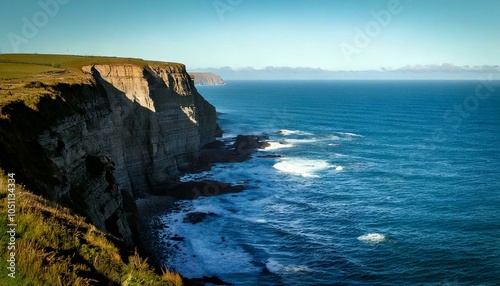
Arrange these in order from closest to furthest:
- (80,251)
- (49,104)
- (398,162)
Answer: (80,251) < (49,104) < (398,162)

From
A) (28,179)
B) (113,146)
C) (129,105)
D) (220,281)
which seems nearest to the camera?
(28,179)

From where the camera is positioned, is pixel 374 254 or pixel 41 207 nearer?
pixel 41 207

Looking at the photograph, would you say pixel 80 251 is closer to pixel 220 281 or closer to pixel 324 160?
pixel 220 281

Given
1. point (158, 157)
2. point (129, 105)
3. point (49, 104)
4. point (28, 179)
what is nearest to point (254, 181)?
point (158, 157)

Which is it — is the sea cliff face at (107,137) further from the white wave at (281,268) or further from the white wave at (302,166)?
the white wave at (302,166)

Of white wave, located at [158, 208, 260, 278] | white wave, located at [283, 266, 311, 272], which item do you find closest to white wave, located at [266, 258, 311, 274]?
white wave, located at [283, 266, 311, 272]
